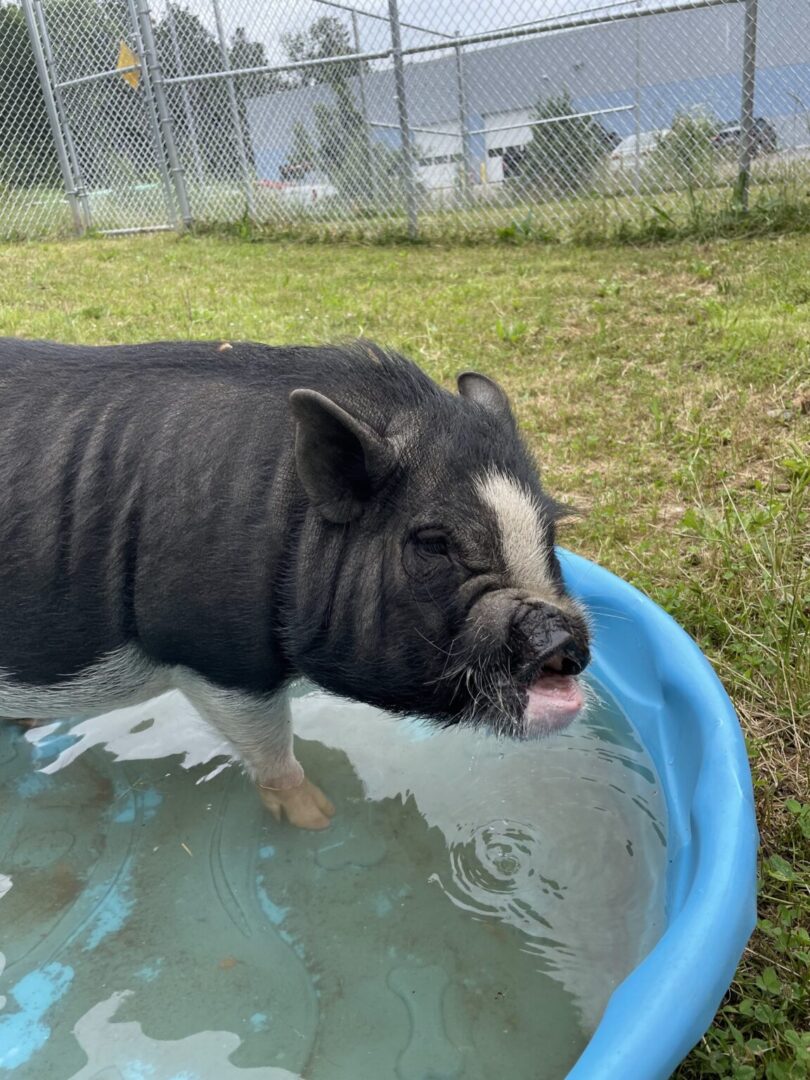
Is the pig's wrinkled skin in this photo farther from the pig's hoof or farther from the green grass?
the green grass

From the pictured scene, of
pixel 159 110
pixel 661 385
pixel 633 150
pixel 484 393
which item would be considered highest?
pixel 159 110

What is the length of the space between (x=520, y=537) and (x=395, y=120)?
8.87 metres

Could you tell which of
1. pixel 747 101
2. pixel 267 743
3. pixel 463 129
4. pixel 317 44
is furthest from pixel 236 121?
pixel 267 743

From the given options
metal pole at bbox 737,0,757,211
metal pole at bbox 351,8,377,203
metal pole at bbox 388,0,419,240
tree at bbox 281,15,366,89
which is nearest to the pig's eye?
metal pole at bbox 737,0,757,211

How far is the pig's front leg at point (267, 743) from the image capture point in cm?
238

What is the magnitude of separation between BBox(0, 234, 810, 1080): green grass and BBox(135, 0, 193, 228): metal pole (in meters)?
2.18

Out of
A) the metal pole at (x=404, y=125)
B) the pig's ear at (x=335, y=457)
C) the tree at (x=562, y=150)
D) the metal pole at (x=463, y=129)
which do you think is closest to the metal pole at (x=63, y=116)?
the metal pole at (x=404, y=125)

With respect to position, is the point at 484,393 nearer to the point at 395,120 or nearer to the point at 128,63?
the point at 395,120

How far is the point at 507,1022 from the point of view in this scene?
2.02 meters

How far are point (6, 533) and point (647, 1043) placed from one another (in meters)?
1.71

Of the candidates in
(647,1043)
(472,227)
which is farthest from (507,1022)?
(472,227)

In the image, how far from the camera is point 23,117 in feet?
40.8

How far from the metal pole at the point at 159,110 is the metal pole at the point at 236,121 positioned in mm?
729

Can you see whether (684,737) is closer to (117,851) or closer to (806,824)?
(806,824)
